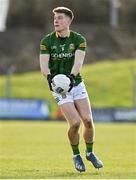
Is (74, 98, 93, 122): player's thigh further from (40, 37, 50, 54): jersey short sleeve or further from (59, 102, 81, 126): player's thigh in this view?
(40, 37, 50, 54): jersey short sleeve

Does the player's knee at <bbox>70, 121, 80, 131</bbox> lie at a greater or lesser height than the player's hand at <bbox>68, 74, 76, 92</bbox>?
lesser

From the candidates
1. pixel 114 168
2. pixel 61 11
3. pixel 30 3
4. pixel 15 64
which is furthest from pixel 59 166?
pixel 30 3

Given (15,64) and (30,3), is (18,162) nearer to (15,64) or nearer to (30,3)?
(15,64)

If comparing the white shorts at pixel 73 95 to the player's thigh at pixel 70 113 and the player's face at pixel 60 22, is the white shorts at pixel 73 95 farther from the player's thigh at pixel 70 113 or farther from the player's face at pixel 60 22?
the player's face at pixel 60 22

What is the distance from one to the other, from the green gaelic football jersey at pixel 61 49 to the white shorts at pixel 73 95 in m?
0.12

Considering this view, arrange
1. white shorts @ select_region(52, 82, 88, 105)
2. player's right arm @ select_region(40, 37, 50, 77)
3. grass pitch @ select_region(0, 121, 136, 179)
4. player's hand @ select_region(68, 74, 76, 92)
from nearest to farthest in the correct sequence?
grass pitch @ select_region(0, 121, 136, 179), player's hand @ select_region(68, 74, 76, 92), player's right arm @ select_region(40, 37, 50, 77), white shorts @ select_region(52, 82, 88, 105)

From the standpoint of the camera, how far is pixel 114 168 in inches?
604

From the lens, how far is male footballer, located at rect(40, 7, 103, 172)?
1421cm

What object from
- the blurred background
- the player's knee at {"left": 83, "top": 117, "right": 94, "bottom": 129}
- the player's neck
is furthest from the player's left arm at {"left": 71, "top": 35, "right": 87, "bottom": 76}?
the blurred background

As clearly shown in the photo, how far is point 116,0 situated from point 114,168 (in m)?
70.4

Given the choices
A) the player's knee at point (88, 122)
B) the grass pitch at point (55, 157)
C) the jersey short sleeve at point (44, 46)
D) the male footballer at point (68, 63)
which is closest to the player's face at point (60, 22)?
the male footballer at point (68, 63)

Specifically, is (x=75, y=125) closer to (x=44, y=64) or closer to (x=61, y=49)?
(x=44, y=64)

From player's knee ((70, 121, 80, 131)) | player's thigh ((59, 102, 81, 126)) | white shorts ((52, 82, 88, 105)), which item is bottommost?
player's knee ((70, 121, 80, 131))

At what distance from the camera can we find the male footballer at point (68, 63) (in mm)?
14211
